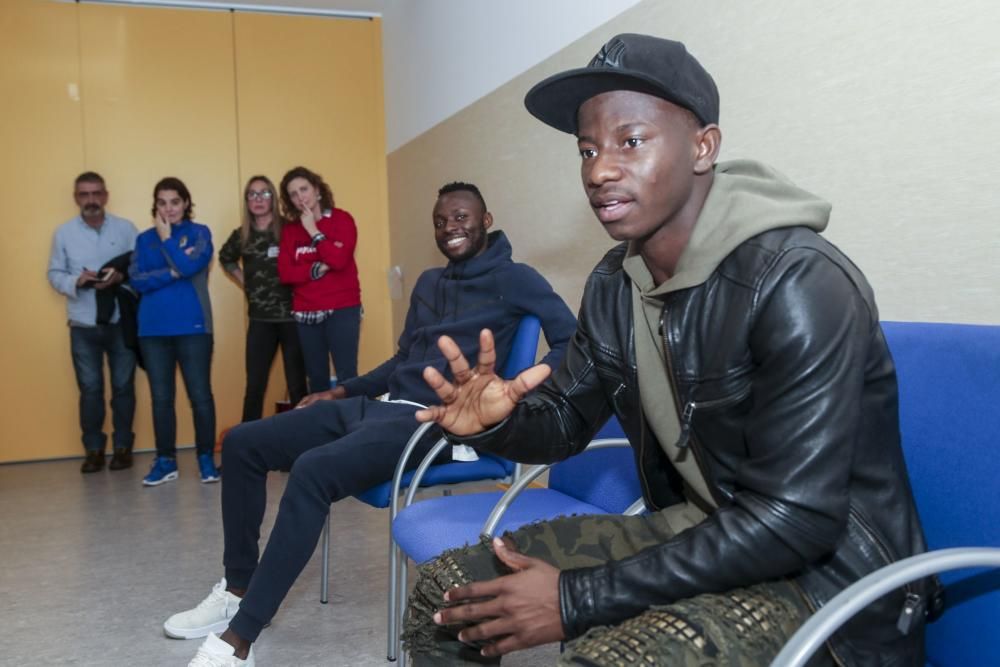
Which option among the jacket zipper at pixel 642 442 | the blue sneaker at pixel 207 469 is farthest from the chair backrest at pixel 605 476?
the blue sneaker at pixel 207 469

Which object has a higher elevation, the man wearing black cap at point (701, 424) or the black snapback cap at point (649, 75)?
the black snapback cap at point (649, 75)

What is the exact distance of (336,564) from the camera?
3221mm

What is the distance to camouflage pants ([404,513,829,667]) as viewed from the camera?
1.01 m

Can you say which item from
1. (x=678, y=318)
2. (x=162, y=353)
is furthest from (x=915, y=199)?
(x=162, y=353)

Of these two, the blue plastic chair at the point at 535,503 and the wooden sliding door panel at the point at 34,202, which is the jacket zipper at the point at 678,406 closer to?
the blue plastic chair at the point at 535,503

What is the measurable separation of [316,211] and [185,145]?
1.47 meters

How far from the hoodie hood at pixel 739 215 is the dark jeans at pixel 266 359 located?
4103 millimetres

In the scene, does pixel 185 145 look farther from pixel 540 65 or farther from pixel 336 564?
pixel 336 564

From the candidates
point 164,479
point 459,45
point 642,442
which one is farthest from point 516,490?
point 164,479

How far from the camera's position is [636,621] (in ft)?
3.48

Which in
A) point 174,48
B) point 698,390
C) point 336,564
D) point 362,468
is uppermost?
point 174,48

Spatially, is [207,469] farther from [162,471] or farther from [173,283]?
[173,283]

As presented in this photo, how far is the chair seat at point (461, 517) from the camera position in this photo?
1.88 m

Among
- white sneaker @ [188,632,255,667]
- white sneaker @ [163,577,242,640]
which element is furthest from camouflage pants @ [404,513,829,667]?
white sneaker @ [163,577,242,640]
